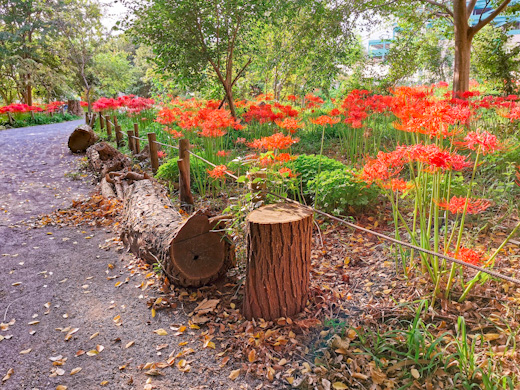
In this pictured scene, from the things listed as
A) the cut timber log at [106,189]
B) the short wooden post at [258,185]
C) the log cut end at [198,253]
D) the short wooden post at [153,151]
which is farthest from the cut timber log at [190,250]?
the short wooden post at [153,151]

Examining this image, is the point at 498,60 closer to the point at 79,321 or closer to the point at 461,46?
the point at 461,46

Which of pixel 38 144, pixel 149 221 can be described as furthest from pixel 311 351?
pixel 38 144

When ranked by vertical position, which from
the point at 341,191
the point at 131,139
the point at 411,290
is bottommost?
the point at 411,290

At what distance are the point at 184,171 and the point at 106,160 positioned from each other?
363 centimetres

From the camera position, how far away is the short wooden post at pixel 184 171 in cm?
455

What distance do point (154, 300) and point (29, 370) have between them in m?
0.95

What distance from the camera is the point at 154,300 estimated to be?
2971mm

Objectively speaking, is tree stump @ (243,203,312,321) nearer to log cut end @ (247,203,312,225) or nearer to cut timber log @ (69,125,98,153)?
log cut end @ (247,203,312,225)

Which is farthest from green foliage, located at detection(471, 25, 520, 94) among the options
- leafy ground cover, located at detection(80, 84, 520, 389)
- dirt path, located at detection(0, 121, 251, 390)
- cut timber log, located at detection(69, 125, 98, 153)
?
cut timber log, located at detection(69, 125, 98, 153)

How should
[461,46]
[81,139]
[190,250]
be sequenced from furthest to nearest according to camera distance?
[81,139], [461,46], [190,250]

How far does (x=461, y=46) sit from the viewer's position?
7.18m

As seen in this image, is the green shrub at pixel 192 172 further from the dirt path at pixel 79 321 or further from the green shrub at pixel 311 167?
the green shrub at pixel 311 167

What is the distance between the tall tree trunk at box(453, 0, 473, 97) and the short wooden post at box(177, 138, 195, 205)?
18.6 ft

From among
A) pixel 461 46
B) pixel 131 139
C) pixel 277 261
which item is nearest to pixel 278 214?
pixel 277 261
